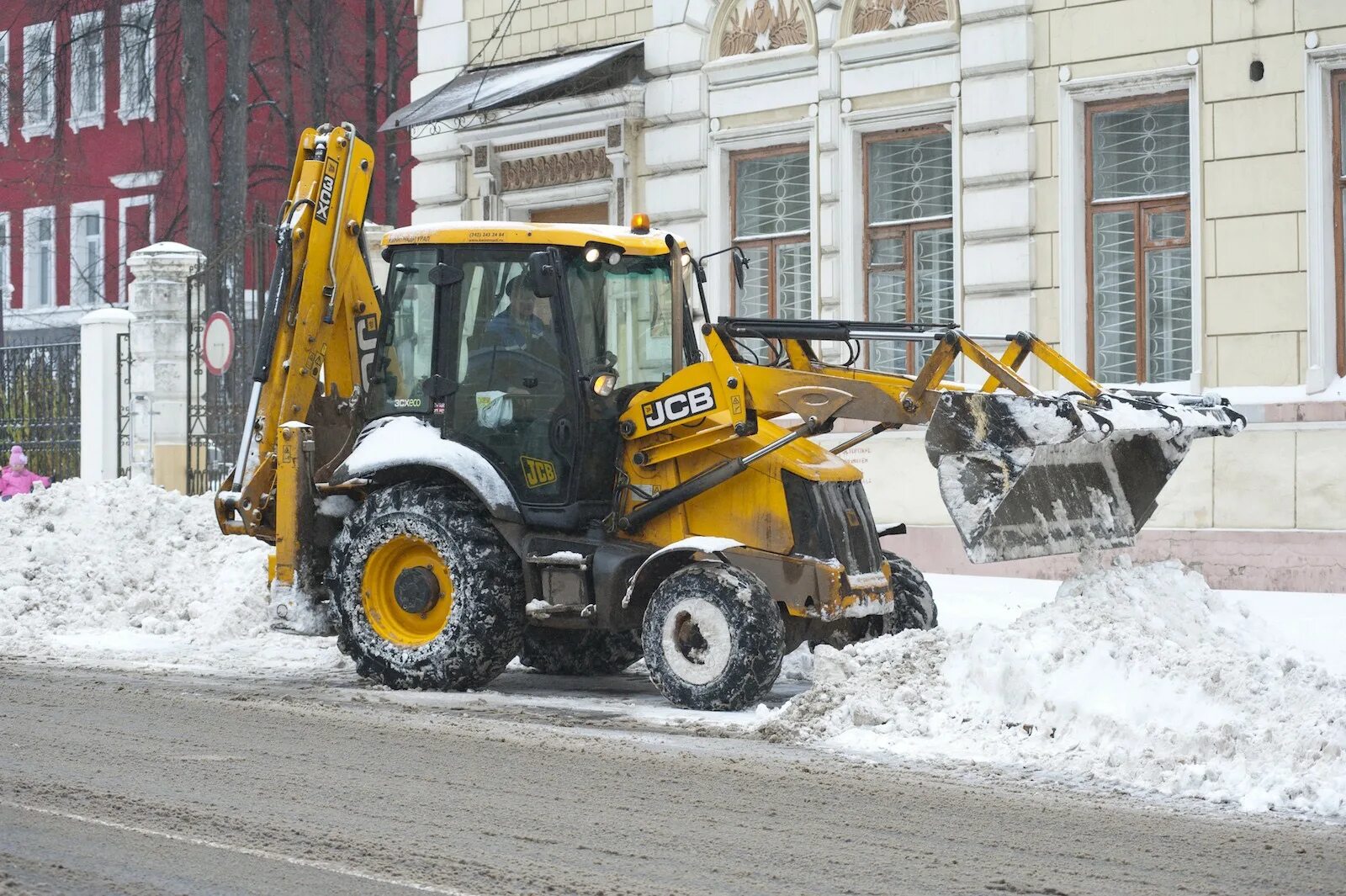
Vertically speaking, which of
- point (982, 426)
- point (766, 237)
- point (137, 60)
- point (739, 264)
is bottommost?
point (982, 426)

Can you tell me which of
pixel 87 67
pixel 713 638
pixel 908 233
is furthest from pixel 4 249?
pixel 713 638

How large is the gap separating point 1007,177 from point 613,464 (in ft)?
21.3

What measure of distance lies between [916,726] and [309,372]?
4.43 meters

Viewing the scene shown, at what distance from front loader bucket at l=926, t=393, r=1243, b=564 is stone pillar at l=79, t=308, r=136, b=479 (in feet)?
41.7

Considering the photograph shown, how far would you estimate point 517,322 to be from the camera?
1030 centimetres

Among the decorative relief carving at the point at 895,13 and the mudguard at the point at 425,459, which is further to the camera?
the decorative relief carving at the point at 895,13

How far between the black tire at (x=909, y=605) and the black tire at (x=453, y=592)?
2.07 meters

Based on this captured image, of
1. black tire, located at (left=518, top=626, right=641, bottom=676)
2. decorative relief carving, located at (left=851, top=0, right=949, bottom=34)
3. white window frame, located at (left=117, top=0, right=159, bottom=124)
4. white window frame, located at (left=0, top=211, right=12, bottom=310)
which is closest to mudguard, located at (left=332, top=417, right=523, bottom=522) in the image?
black tire, located at (left=518, top=626, right=641, bottom=676)

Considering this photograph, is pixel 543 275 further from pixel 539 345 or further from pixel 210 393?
pixel 210 393

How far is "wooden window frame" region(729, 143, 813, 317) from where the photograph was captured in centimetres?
1722

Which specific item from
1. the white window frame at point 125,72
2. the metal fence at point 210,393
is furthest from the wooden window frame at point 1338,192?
the white window frame at point 125,72

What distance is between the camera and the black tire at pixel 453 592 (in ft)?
33.1

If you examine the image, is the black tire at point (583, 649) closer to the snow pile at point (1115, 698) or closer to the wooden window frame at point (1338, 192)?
the snow pile at point (1115, 698)

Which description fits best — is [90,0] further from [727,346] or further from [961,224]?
[727,346]
